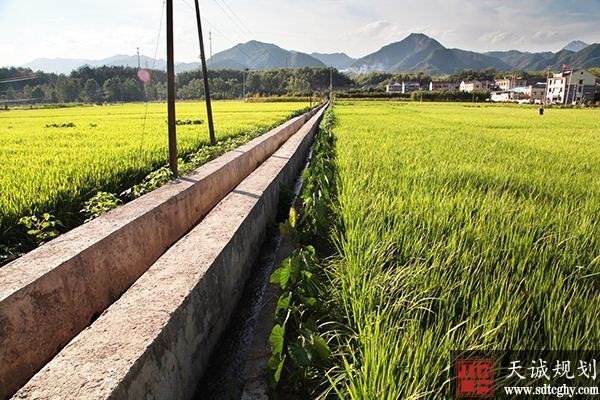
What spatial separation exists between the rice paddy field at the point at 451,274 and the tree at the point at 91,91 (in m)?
91.4

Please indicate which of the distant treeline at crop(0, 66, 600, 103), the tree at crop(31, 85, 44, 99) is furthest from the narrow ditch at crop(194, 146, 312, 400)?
the tree at crop(31, 85, 44, 99)

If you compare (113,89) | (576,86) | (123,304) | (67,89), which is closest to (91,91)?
(67,89)

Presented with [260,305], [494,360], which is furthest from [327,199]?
[494,360]

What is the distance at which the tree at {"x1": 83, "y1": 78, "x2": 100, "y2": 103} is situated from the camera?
255ft

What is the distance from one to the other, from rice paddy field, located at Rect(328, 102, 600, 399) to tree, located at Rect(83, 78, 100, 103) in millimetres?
91357

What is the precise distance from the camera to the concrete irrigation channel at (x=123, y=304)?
129cm

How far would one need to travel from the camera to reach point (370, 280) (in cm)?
180

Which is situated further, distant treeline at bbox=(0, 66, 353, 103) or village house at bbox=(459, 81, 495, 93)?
village house at bbox=(459, 81, 495, 93)

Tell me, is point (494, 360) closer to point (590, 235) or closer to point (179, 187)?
point (590, 235)

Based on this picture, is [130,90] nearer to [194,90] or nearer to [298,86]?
[194,90]

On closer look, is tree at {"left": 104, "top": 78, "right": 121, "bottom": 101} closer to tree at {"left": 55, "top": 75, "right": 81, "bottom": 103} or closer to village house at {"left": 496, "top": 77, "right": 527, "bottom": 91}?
tree at {"left": 55, "top": 75, "right": 81, "bottom": 103}

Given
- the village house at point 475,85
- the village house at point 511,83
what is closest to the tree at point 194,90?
the village house at point 475,85

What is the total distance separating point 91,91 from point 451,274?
3693 inches

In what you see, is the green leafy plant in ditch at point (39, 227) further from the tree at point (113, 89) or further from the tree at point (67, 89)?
the tree at point (67, 89)
